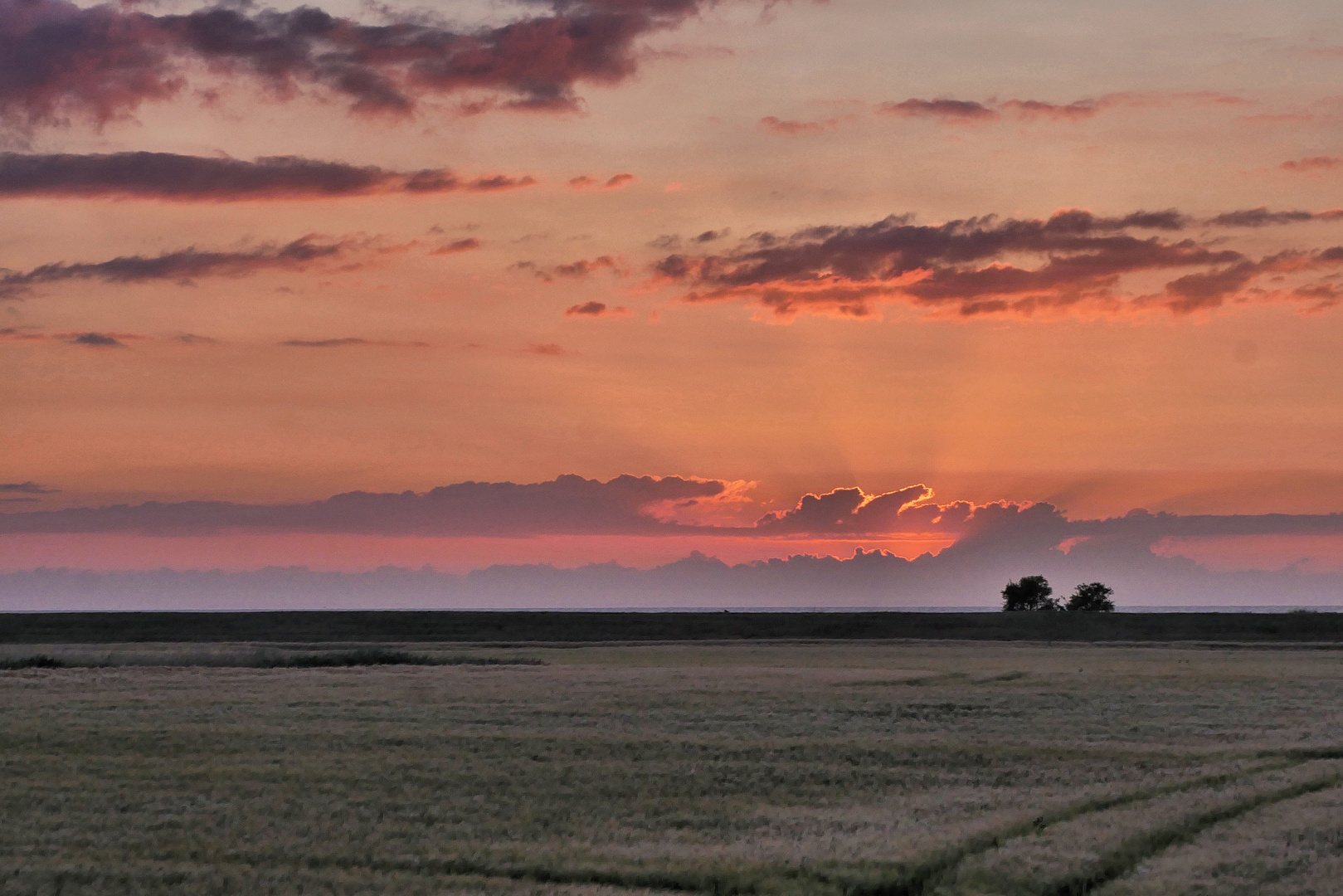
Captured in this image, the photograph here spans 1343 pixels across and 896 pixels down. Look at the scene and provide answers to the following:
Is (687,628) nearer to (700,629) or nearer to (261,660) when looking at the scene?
(700,629)

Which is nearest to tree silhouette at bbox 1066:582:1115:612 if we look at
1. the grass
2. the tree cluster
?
the tree cluster

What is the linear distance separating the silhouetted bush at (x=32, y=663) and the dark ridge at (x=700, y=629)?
137ft

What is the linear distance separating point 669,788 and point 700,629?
337 ft

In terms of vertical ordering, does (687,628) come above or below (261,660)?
above

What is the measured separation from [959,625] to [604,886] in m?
110

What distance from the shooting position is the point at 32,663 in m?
67.4

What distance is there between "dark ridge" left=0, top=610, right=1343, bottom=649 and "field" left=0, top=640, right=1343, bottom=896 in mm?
65464

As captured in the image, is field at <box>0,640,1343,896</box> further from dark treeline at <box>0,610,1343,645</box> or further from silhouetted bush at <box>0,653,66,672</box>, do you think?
dark treeline at <box>0,610,1343,645</box>

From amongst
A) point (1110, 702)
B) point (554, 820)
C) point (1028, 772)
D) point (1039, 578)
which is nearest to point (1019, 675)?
point (1110, 702)

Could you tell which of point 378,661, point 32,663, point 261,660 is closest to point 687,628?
point 378,661

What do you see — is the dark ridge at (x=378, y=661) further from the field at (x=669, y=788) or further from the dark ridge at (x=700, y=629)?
the dark ridge at (x=700, y=629)

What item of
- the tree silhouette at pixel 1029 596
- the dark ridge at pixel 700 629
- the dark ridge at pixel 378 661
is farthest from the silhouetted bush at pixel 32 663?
the tree silhouette at pixel 1029 596

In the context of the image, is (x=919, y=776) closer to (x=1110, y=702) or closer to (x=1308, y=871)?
(x=1308, y=871)

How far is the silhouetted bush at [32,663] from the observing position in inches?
2547
